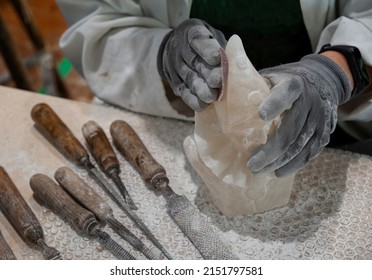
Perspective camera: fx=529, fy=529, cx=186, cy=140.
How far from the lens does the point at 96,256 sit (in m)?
1.16

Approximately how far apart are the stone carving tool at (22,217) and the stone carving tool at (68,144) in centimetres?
17

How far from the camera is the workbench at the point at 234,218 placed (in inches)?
45.0

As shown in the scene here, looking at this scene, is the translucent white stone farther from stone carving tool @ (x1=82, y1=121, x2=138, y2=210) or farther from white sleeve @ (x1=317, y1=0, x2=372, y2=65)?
white sleeve @ (x1=317, y1=0, x2=372, y2=65)

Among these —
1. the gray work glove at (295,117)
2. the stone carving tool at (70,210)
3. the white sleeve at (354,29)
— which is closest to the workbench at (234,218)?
the stone carving tool at (70,210)

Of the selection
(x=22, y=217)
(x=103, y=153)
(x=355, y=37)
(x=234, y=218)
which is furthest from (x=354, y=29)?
(x=22, y=217)

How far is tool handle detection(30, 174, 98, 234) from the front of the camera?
1183 mm

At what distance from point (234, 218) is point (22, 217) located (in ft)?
1.59

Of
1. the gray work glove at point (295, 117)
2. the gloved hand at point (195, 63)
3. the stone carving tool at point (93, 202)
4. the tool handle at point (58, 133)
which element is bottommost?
the stone carving tool at point (93, 202)

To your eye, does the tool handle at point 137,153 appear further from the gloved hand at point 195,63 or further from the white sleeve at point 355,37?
the white sleeve at point 355,37

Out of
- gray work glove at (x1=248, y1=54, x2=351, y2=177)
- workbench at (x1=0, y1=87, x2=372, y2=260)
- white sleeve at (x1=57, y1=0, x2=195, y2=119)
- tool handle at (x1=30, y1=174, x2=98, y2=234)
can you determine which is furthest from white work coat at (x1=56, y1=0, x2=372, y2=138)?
tool handle at (x1=30, y1=174, x2=98, y2=234)

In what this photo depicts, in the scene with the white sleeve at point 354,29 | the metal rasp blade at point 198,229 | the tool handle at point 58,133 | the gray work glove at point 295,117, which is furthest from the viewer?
the tool handle at point 58,133

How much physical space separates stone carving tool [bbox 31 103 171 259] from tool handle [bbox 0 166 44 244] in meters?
0.17

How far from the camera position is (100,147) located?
1353 millimetres
